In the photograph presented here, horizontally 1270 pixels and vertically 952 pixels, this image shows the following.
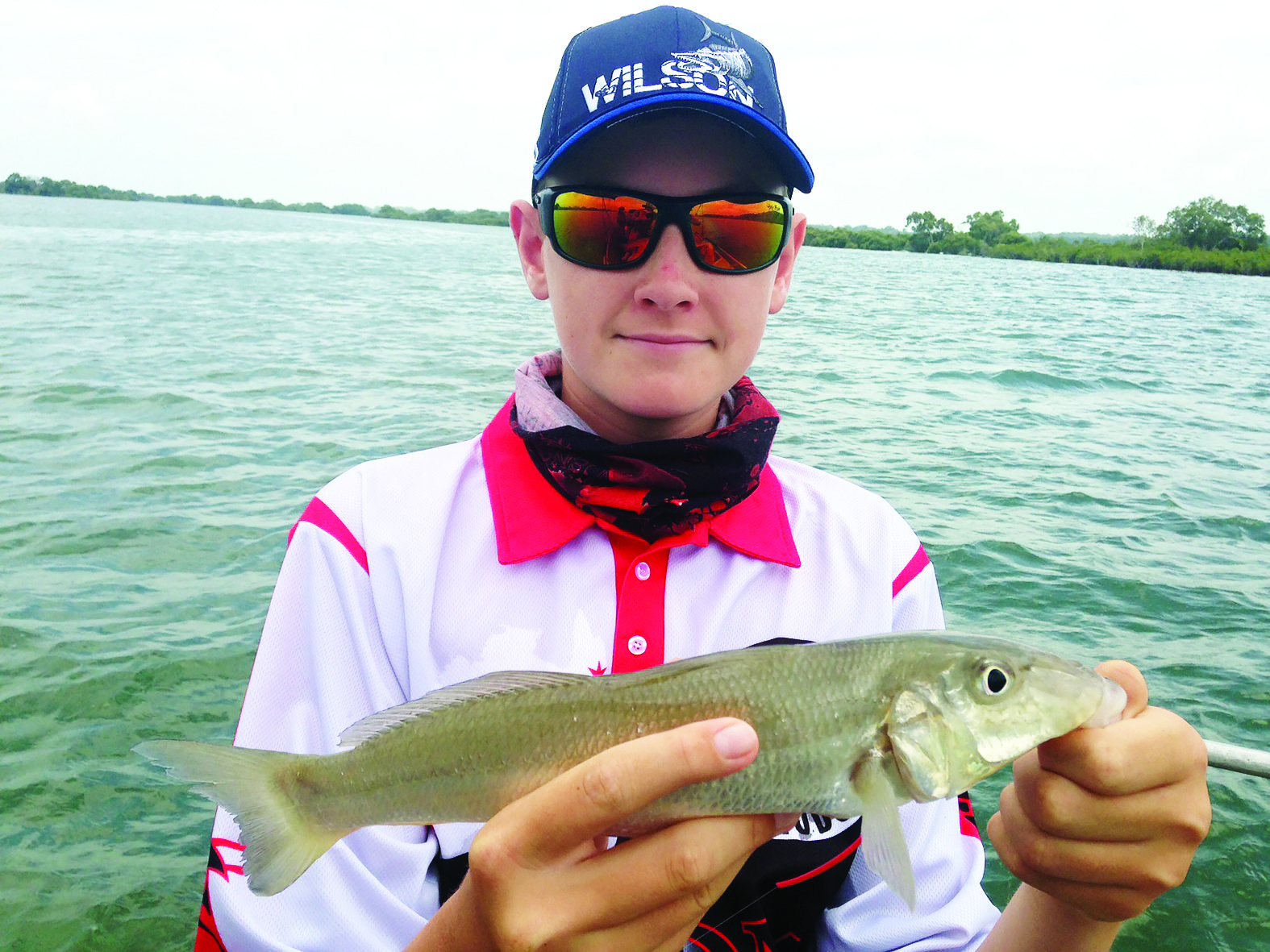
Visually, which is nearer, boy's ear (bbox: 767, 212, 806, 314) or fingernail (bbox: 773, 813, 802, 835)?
fingernail (bbox: 773, 813, 802, 835)

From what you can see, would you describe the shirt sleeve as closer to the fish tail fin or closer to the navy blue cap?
the fish tail fin

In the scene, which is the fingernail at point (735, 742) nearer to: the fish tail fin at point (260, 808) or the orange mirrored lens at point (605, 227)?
the fish tail fin at point (260, 808)

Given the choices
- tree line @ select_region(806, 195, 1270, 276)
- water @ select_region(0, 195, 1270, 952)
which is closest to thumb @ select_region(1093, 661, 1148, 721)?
water @ select_region(0, 195, 1270, 952)

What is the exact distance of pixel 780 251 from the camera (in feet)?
8.55

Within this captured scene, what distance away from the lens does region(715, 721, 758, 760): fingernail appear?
154 centimetres

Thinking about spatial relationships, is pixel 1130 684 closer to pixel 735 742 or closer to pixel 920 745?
pixel 920 745

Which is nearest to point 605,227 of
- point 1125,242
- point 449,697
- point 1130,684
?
point 449,697

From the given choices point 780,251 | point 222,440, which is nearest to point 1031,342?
point 222,440

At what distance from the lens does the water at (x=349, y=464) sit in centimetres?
547

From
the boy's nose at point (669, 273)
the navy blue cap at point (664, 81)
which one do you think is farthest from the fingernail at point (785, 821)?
the navy blue cap at point (664, 81)

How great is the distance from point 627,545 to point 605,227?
0.85 meters

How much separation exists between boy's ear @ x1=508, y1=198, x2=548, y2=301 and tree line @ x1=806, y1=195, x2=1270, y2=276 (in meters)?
93.2

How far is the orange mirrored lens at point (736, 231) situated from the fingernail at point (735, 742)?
1.31 m

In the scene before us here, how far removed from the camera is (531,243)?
2.76m
